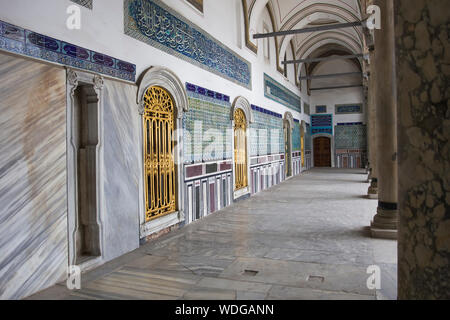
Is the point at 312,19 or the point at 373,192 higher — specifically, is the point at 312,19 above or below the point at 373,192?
above

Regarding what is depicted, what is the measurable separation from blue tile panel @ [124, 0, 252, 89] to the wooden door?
12623 mm

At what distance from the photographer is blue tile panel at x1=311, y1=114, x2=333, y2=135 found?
63.5 feet

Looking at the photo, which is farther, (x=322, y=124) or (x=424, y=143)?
(x=322, y=124)

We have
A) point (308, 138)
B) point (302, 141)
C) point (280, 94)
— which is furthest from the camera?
point (308, 138)

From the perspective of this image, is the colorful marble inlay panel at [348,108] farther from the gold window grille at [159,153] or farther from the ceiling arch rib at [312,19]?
the gold window grille at [159,153]

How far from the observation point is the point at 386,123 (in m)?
4.89

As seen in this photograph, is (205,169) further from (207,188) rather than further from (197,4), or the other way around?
(197,4)

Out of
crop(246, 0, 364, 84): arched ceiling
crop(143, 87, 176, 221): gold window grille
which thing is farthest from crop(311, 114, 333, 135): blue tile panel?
crop(143, 87, 176, 221): gold window grille

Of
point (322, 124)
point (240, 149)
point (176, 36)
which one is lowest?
point (240, 149)

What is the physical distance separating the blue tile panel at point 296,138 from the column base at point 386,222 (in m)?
10.1

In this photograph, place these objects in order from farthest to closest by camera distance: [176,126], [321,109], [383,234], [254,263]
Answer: [321,109], [176,126], [383,234], [254,263]

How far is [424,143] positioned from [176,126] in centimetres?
474

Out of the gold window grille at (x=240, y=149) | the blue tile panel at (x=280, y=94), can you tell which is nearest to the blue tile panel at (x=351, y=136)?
the blue tile panel at (x=280, y=94)

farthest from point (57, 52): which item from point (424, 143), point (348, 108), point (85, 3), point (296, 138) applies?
point (348, 108)
